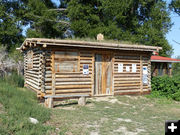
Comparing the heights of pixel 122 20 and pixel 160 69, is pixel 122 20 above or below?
above

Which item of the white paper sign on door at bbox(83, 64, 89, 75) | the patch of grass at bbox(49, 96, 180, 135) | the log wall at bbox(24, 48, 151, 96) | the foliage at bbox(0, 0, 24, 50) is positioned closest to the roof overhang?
the log wall at bbox(24, 48, 151, 96)

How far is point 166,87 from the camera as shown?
486 inches

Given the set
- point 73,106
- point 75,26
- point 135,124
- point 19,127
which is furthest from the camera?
point 75,26

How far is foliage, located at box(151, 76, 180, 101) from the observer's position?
11863 mm

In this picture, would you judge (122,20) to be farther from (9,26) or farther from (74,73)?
(74,73)

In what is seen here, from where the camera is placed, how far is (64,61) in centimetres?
1029

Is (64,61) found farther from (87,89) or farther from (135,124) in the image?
(135,124)

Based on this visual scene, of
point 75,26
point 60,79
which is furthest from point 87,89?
point 75,26

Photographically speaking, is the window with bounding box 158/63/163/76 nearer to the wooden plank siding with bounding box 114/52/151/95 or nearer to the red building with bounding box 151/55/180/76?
the red building with bounding box 151/55/180/76

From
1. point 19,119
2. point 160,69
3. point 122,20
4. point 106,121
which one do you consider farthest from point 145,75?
point 122,20

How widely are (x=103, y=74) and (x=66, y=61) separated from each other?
2556mm

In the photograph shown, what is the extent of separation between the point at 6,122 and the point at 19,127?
0.42 meters

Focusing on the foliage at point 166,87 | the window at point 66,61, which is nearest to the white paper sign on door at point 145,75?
the foliage at point 166,87

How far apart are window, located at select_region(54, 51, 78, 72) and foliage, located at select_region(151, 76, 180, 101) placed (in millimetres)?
5562
